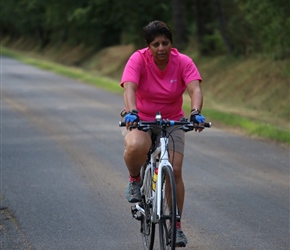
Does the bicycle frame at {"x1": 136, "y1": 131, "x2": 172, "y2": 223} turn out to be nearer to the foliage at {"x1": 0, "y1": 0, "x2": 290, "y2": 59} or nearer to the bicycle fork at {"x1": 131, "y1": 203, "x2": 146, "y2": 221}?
the bicycle fork at {"x1": 131, "y1": 203, "x2": 146, "y2": 221}

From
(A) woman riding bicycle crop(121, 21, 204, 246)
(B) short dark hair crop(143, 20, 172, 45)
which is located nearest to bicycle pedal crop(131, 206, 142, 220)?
(A) woman riding bicycle crop(121, 21, 204, 246)

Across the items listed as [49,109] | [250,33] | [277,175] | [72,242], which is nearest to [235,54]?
[250,33]

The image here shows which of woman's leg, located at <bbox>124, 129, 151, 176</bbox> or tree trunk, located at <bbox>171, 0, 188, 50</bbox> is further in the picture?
tree trunk, located at <bbox>171, 0, 188, 50</bbox>

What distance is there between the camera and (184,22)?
32.3m

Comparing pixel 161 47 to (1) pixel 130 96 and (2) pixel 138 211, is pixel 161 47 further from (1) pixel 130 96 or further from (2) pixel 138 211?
(2) pixel 138 211

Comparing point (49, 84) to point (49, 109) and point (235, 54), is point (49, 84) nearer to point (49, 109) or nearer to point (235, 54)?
point (235, 54)

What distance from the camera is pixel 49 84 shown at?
2872 centimetres

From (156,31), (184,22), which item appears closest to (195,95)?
(156,31)

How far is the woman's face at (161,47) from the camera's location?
625 centimetres

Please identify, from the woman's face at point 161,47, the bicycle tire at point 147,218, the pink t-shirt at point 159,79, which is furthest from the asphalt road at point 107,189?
the woman's face at point 161,47

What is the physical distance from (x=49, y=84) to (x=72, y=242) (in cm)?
2216

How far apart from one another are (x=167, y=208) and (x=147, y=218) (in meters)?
0.47

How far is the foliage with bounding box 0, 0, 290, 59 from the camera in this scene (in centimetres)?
2206

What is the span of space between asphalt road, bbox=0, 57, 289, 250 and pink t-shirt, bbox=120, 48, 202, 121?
52.6 inches
